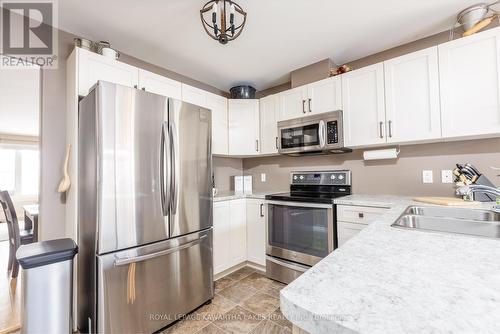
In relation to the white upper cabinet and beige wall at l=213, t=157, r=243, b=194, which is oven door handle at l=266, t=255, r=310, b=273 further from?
the white upper cabinet

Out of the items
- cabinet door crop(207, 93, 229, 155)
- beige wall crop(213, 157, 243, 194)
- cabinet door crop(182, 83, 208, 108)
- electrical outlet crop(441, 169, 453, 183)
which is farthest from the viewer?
beige wall crop(213, 157, 243, 194)

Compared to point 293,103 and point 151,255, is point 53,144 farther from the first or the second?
point 293,103

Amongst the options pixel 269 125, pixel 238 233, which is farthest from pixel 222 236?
pixel 269 125

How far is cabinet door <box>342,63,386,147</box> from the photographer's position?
2.11 meters

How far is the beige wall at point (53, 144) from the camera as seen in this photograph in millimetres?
1821

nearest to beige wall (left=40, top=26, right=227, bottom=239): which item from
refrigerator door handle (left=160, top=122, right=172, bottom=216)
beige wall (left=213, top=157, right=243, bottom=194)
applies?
refrigerator door handle (left=160, top=122, right=172, bottom=216)

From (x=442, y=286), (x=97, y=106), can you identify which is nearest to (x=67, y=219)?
(x=97, y=106)

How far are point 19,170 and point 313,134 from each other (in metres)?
2.76

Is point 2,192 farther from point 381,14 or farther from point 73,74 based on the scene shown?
point 381,14

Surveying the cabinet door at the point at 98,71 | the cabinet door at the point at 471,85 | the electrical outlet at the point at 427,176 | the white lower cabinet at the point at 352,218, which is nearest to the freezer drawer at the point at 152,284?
the white lower cabinet at the point at 352,218

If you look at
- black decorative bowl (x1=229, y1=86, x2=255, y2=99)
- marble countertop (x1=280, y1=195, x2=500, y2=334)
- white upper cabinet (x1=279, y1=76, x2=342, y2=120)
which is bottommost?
marble countertop (x1=280, y1=195, x2=500, y2=334)

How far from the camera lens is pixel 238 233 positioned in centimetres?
265

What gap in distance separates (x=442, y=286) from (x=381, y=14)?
207 centimetres

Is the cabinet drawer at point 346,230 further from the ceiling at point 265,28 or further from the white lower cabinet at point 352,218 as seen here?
the ceiling at point 265,28
